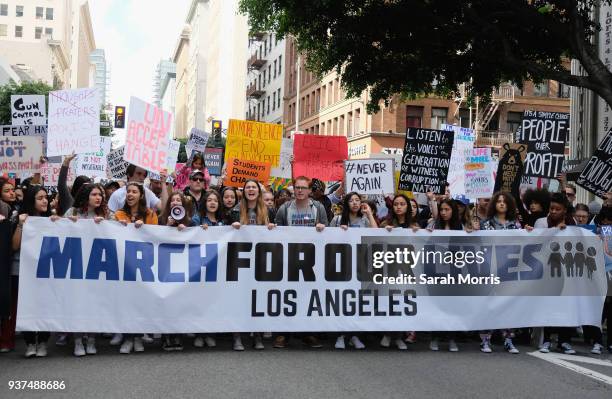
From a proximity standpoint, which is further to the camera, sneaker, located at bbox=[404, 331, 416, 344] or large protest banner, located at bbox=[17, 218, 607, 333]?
sneaker, located at bbox=[404, 331, 416, 344]

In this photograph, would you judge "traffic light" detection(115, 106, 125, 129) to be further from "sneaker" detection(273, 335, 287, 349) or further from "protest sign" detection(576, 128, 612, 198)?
"sneaker" detection(273, 335, 287, 349)

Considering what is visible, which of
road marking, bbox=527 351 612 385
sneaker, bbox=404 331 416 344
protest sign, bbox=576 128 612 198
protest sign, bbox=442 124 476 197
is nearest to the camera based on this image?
road marking, bbox=527 351 612 385

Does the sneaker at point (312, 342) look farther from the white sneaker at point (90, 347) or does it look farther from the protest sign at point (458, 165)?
the protest sign at point (458, 165)

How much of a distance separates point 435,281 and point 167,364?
3.07 m

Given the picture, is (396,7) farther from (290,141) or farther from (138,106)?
(138,106)

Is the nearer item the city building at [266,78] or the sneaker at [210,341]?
the sneaker at [210,341]

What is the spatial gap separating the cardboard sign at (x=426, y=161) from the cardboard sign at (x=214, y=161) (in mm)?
7671

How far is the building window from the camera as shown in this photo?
43969mm

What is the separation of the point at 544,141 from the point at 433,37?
14.4 ft

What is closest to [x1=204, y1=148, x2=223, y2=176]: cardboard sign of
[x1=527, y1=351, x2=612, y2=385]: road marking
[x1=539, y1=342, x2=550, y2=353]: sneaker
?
[x1=539, y1=342, x2=550, y2=353]: sneaker

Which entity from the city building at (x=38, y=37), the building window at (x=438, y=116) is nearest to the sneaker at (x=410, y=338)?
the building window at (x=438, y=116)

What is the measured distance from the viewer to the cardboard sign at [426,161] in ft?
39.3

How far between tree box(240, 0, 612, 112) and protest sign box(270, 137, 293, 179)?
88.1 inches

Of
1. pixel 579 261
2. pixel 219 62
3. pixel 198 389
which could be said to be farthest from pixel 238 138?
pixel 219 62
